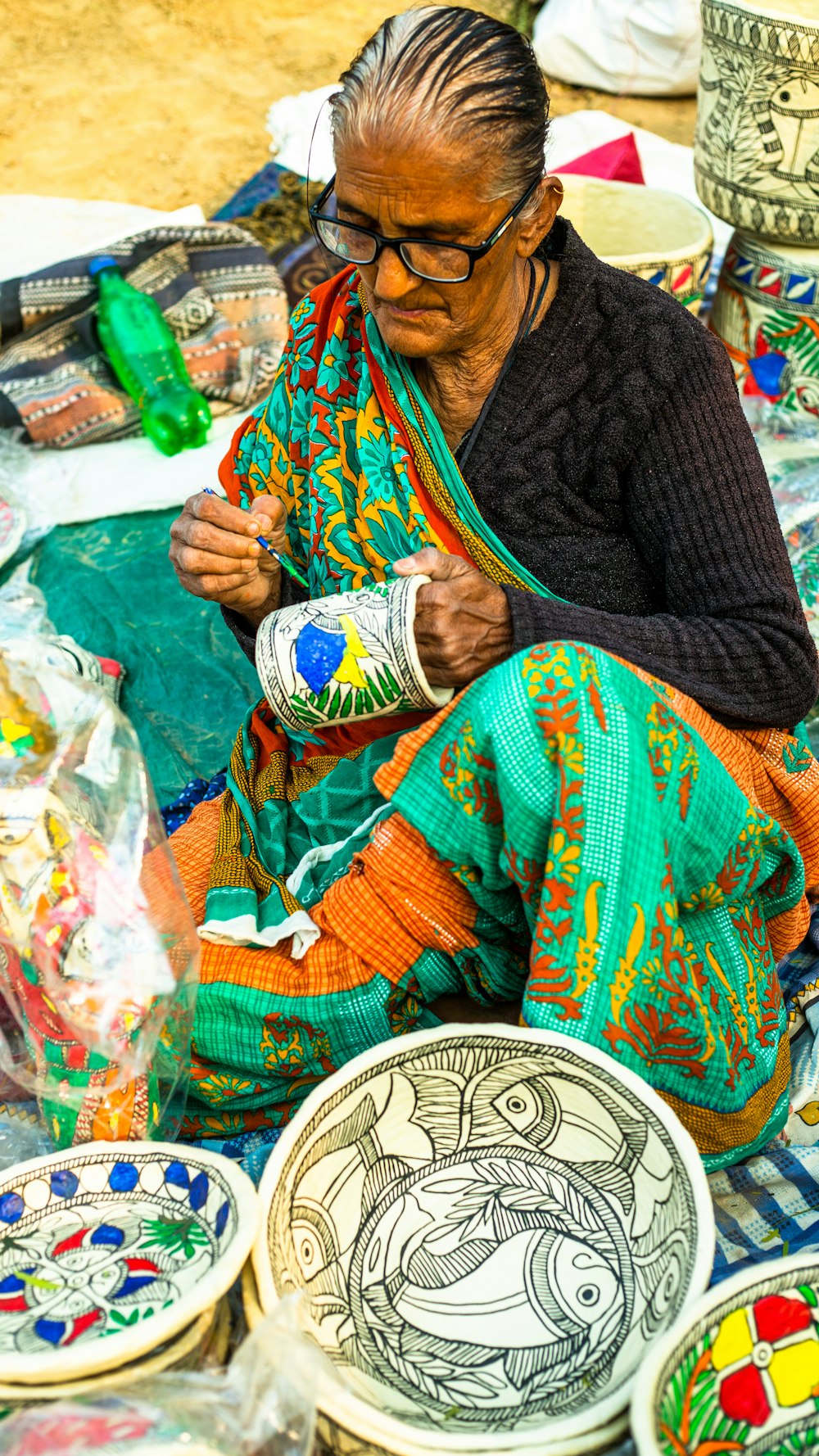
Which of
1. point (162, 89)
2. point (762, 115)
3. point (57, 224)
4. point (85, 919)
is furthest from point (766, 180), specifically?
point (162, 89)

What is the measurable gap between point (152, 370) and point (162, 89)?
9.67 ft

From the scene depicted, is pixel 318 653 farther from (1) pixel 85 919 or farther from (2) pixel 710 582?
(2) pixel 710 582

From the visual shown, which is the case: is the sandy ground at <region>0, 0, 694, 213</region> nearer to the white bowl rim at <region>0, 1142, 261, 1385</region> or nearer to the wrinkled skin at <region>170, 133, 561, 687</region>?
the wrinkled skin at <region>170, 133, 561, 687</region>

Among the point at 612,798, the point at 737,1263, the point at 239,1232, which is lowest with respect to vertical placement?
the point at 737,1263

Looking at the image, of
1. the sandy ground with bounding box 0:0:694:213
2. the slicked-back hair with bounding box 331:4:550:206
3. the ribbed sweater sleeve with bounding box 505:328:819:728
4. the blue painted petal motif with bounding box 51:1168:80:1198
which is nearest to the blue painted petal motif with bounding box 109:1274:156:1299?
the blue painted petal motif with bounding box 51:1168:80:1198

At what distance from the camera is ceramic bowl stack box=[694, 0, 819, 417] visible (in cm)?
282

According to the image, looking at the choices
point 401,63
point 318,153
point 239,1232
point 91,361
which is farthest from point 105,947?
point 318,153

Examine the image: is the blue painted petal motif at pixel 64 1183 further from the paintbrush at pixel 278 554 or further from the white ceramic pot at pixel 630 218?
the white ceramic pot at pixel 630 218

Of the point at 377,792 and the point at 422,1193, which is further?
the point at 377,792

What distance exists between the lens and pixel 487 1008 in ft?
5.77

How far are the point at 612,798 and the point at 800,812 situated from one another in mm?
507

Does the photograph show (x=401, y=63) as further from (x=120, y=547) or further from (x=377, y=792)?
(x=120, y=547)

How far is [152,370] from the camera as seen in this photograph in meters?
3.49

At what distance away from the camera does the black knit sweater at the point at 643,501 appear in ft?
5.57
